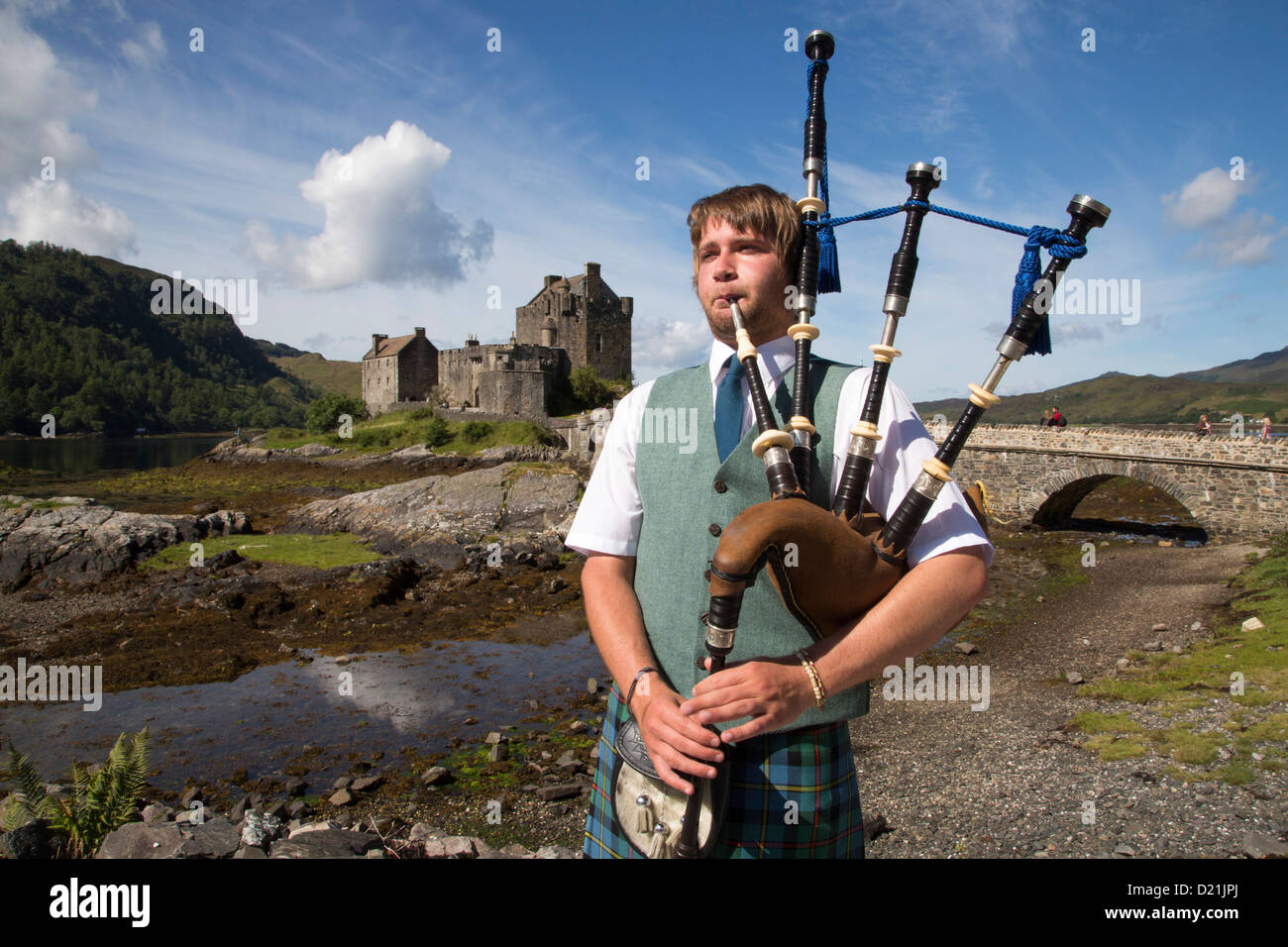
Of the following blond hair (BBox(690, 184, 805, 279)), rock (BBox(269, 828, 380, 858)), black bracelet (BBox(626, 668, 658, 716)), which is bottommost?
rock (BBox(269, 828, 380, 858))

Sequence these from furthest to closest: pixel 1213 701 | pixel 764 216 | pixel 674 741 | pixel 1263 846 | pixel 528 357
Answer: pixel 528 357 → pixel 1213 701 → pixel 1263 846 → pixel 764 216 → pixel 674 741

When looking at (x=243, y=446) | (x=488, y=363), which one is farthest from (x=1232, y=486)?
(x=243, y=446)

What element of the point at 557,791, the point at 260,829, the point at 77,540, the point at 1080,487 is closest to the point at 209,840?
the point at 260,829

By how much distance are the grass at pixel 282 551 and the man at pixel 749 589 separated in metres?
20.5

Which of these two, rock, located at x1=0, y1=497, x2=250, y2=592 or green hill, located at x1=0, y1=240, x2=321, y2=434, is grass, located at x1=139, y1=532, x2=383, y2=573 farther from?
green hill, located at x1=0, y1=240, x2=321, y2=434

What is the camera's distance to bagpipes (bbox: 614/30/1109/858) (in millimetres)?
1874

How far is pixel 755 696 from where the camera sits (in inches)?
73.8

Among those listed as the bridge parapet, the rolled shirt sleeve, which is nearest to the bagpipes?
the rolled shirt sleeve

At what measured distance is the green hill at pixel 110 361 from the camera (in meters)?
114

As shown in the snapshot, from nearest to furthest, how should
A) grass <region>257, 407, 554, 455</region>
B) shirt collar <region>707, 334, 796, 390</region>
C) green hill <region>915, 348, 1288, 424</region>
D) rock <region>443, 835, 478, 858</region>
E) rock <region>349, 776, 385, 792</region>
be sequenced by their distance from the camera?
shirt collar <region>707, 334, 796, 390</region> < rock <region>443, 835, 478, 858</region> < rock <region>349, 776, 385, 792</region> < grass <region>257, 407, 554, 455</region> < green hill <region>915, 348, 1288, 424</region>

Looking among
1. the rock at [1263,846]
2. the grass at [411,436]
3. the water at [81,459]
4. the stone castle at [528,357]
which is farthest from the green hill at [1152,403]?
the rock at [1263,846]

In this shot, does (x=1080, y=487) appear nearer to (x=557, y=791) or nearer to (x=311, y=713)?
(x=557, y=791)

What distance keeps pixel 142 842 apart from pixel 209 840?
0.47 m

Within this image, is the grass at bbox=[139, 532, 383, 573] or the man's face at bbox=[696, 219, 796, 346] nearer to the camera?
the man's face at bbox=[696, 219, 796, 346]
